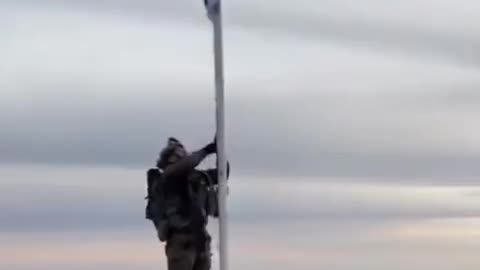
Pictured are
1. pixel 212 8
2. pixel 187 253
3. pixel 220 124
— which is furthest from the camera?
pixel 187 253

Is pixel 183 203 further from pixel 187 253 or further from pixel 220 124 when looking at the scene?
pixel 220 124

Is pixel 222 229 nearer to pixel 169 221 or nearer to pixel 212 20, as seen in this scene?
pixel 169 221

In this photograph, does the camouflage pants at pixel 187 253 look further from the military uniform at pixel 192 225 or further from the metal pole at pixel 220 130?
the metal pole at pixel 220 130

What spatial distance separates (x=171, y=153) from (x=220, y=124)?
62 cm

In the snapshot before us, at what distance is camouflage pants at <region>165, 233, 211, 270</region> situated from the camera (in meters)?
10.7

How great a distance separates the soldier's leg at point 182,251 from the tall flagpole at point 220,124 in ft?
1.62

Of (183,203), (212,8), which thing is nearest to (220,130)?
(183,203)

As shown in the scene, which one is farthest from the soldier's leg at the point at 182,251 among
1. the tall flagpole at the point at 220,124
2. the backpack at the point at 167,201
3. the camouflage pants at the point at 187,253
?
the tall flagpole at the point at 220,124

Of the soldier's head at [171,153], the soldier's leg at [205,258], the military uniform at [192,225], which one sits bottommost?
the soldier's leg at [205,258]

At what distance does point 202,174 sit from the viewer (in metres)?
10.6

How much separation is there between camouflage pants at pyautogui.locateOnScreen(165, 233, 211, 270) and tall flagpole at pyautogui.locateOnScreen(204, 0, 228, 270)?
0.44 meters

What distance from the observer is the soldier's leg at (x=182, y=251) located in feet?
35.2

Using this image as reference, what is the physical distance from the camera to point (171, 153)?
1060cm

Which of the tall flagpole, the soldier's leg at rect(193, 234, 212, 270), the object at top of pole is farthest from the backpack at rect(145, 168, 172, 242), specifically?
the object at top of pole
